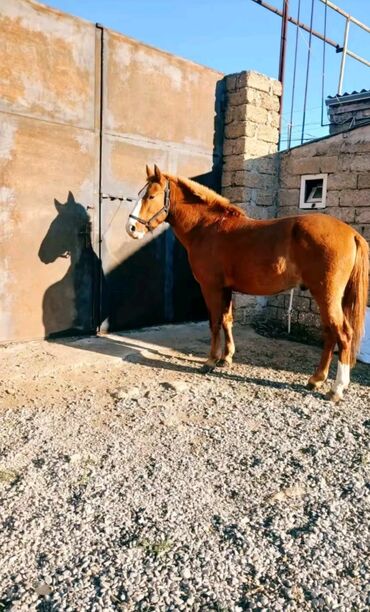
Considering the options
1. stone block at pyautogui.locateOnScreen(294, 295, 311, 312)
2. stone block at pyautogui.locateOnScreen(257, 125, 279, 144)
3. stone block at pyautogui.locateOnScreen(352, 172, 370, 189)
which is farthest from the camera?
stone block at pyautogui.locateOnScreen(257, 125, 279, 144)

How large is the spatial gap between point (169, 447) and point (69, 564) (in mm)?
1086

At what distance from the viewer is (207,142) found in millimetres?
6090

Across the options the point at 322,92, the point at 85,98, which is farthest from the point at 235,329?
the point at 322,92

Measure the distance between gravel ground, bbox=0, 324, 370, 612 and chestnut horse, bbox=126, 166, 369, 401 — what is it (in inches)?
20.5

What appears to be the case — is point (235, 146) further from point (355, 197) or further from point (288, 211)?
point (355, 197)

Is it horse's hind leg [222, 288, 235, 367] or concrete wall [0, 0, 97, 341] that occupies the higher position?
concrete wall [0, 0, 97, 341]

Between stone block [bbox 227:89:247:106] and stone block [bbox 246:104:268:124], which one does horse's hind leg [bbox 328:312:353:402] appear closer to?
stone block [bbox 246:104:268:124]

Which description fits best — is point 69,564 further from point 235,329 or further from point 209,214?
point 235,329

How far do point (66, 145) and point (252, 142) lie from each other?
2430 millimetres

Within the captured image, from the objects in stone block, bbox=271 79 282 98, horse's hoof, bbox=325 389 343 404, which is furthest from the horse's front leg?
stone block, bbox=271 79 282 98

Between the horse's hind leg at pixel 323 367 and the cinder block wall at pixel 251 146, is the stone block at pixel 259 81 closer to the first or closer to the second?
the cinder block wall at pixel 251 146

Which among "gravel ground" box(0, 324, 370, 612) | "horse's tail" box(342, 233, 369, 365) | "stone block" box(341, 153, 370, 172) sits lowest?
"gravel ground" box(0, 324, 370, 612)

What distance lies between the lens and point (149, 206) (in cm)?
434

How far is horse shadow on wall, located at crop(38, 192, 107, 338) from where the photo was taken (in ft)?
16.1
